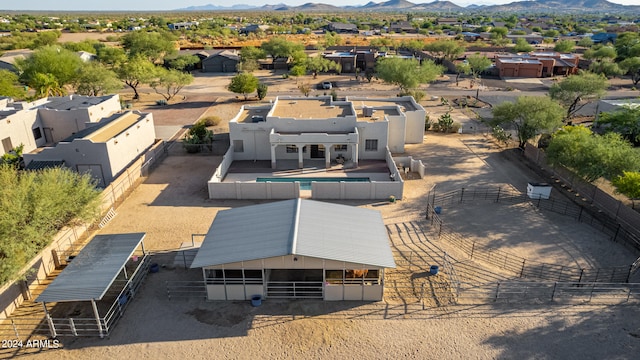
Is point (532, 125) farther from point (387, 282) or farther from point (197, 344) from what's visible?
point (197, 344)

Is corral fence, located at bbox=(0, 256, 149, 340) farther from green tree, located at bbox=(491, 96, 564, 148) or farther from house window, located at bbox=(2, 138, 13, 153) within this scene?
green tree, located at bbox=(491, 96, 564, 148)

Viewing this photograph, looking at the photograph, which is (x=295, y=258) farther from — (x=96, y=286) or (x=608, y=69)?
(x=608, y=69)

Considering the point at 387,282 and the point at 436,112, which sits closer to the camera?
the point at 387,282

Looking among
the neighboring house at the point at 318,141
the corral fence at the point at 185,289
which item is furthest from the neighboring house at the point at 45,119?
the corral fence at the point at 185,289

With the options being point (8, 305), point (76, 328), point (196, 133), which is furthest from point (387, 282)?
point (196, 133)

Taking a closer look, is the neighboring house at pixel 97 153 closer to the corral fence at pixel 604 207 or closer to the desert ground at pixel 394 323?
the desert ground at pixel 394 323

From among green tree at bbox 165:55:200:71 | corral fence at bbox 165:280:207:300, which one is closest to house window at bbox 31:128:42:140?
corral fence at bbox 165:280:207:300

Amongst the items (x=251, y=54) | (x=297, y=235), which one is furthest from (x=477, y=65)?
(x=297, y=235)
